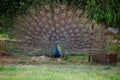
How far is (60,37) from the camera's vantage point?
1036cm

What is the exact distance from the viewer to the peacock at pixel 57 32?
10281mm

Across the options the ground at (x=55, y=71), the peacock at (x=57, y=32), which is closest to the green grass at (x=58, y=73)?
the ground at (x=55, y=71)

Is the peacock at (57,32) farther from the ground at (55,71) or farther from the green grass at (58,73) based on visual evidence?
the green grass at (58,73)

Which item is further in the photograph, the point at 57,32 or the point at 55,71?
the point at 57,32

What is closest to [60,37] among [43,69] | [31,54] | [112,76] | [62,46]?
[62,46]

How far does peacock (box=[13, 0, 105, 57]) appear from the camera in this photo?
10.3m

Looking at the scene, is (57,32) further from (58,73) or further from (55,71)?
(58,73)

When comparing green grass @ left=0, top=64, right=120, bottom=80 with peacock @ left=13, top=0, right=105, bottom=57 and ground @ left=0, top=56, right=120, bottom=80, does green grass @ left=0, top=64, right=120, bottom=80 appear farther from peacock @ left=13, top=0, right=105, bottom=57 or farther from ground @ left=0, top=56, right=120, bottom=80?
peacock @ left=13, top=0, right=105, bottom=57

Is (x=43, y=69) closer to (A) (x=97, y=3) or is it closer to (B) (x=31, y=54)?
(B) (x=31, y=54)

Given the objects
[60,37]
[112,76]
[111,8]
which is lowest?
[112,76]

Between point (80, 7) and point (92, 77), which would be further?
point (80, 7)

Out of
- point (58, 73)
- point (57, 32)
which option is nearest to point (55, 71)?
point (58, 73)

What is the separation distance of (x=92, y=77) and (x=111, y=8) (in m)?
4.20

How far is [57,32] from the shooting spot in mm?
10344
